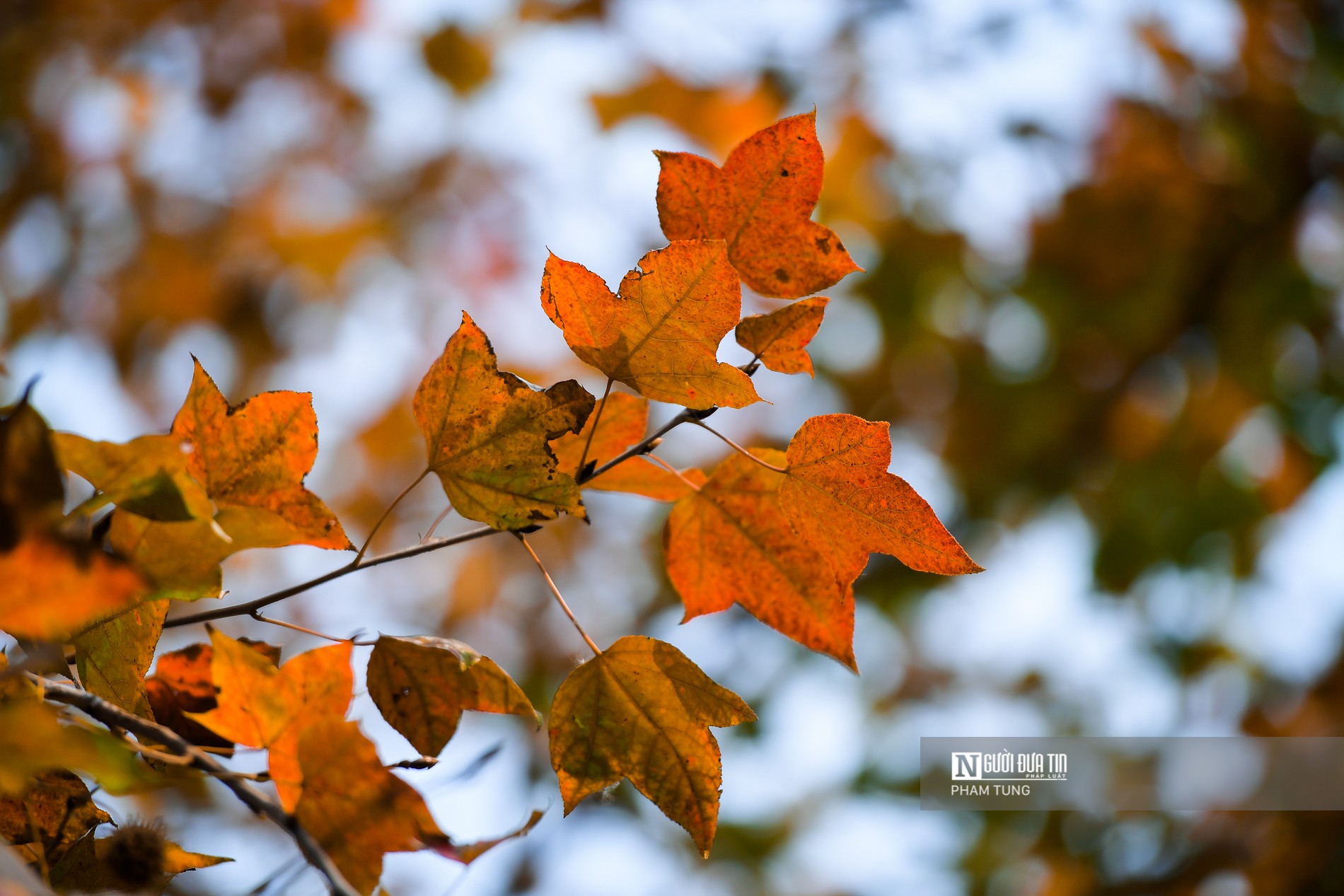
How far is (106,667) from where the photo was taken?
13.9 inches

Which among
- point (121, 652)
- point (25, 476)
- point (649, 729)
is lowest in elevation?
point (649, 729)

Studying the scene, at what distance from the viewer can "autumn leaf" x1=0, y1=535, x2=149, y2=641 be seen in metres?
0.25

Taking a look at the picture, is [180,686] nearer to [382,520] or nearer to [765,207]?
[382,520]

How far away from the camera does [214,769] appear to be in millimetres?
308

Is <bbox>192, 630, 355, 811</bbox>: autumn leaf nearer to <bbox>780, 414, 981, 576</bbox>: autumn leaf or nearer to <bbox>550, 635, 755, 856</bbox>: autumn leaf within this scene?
<bbox>550, 635, 755, 856</bbox>: autumn leaf

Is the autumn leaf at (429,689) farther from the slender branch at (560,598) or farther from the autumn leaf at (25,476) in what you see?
the autumn leaf at (25,476)

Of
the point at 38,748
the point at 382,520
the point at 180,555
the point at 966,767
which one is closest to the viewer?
the point at 38,748

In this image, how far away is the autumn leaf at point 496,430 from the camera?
0.37 m

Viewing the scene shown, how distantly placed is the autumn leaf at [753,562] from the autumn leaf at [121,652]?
0.26 metres

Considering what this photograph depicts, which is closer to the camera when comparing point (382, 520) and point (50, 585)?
point (50, 585)

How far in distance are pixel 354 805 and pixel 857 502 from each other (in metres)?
0.27

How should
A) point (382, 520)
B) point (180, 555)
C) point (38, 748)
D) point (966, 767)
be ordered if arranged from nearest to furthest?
point (38, 748)
point (180, 555)
point (382, 520)
point (966, 767)

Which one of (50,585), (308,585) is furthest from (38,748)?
(308,585)

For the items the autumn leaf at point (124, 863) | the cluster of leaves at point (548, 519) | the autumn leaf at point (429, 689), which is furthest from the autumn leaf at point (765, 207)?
the autumn leaf at point (124, 863)
